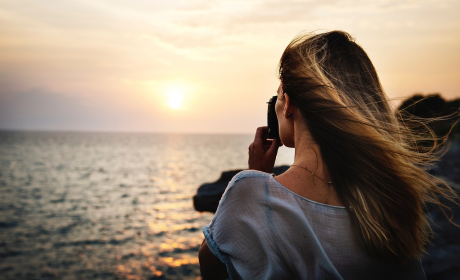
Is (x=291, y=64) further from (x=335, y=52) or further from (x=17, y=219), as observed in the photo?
(x=17, y=219)

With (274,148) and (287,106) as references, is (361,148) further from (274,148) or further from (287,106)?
(274,148)

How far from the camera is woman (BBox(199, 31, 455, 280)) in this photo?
4.95 feet

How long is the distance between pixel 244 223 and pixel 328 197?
443mm

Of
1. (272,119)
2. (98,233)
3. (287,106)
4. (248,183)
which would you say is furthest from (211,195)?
(98,233)

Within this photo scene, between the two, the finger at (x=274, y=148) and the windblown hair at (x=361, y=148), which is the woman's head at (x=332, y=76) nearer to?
the windblown hair at (x=361, y=148)

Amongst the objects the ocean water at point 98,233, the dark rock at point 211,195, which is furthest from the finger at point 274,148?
the ocean water at point 98,233

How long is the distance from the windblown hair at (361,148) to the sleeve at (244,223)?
407 millimetres

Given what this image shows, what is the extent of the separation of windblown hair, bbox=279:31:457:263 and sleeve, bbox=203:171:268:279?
1.33 ft

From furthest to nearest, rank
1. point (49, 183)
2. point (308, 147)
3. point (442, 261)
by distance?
1. point (49, 183)
2. point (442, 261)
3. point (308, 147)

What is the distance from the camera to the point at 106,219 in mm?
14891

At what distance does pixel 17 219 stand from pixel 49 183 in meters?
13.6

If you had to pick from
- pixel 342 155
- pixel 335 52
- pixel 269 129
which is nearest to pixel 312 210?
pixel 342 155

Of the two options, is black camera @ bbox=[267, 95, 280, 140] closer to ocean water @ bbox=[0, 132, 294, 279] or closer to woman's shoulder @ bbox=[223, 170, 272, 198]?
woman's shoulder @ bbox=[223, 170, 272, 198]

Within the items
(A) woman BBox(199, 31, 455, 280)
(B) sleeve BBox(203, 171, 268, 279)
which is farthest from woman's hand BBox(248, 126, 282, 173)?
(B) sleeve BBox(203, 171, 268, 279)
